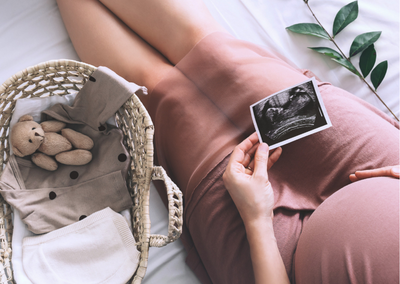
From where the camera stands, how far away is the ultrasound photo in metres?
0.74

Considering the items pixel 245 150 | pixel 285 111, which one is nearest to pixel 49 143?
pixel 245 150

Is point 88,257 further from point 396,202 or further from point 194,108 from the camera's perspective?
point 396,202

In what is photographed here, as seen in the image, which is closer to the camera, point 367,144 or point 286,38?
point 367,144

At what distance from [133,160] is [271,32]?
2.57 ft

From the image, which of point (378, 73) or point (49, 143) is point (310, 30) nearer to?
point (378, 73)

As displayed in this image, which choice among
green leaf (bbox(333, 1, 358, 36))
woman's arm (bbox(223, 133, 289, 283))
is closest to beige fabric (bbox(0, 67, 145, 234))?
woman's arm (bbox(223, 133, 289, 283))

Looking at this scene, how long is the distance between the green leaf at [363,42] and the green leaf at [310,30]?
0.35 ft

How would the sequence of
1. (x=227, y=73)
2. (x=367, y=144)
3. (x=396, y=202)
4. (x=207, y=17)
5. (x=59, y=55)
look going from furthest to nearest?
1. (x=59, y=55)
2. (x=207, y=17)
3. (x=227, y=73)
4. (x=367, y=144)
5. (x=396, y=202)

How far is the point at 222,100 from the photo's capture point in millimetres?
817

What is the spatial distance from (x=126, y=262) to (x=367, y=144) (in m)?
0.70

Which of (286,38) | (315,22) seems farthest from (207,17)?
(315,22)

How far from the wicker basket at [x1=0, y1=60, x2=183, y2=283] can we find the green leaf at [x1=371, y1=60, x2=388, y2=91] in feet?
2.91

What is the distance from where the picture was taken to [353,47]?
107cm

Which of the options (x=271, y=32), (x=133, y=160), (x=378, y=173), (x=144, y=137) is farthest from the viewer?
(x=271, y=32)
